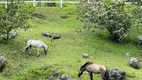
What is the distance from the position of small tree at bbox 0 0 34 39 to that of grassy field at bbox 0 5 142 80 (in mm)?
980

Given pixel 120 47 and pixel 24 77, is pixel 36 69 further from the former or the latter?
pixel 120 47

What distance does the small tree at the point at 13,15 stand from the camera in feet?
61.1

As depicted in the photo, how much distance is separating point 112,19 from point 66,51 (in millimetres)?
4037

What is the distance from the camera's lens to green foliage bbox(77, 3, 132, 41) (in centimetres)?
2119

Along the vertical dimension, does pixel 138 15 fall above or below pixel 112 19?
above

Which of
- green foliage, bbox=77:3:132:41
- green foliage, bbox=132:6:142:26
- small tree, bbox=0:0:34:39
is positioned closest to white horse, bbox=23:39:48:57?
small tree, bbox=0:0:34:39

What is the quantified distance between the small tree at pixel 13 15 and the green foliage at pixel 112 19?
427 centimetres

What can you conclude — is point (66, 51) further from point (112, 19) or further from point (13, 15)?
point (112, 19)

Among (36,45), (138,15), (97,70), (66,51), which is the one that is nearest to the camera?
(97,70)

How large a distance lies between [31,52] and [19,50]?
2.08ft

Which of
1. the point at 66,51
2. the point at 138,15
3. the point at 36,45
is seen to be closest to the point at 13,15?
the point at 36,45

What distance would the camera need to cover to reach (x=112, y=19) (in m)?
21.5

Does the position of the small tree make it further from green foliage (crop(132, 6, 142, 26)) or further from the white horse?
green foliage (crop(132, 6, 142, 26))

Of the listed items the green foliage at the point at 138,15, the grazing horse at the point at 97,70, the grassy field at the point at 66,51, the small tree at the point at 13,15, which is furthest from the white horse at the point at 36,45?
the green foliage at the point at 138,15
